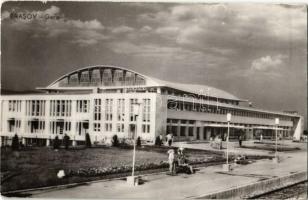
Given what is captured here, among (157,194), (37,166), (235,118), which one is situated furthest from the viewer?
(235,118)

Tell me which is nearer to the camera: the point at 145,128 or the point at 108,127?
the point at 108,127

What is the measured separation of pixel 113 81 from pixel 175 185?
597 centimetres

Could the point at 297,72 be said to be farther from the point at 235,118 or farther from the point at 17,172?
the point at 235,118

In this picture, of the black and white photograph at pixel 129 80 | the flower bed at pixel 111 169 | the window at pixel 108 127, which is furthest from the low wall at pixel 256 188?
the window at pixel 108 127

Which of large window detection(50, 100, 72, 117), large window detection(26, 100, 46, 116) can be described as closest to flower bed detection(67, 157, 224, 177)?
large window detection(50, 100, 72, 117)

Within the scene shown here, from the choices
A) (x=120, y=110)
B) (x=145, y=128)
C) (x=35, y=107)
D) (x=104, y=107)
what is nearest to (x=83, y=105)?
(x=104, y=107)

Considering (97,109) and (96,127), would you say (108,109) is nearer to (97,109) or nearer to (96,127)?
(97,109)

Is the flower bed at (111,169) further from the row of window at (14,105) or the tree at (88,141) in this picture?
the row of window at (14,105)

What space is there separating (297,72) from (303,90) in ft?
1.93

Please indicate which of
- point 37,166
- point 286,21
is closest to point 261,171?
point 286,21

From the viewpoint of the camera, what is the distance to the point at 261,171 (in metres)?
12.9

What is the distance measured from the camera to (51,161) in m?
11.1

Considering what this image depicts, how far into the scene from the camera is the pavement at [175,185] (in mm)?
9453

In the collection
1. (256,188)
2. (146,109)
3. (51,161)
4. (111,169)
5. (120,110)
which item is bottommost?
(256,188)
